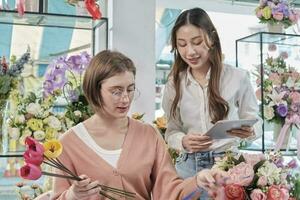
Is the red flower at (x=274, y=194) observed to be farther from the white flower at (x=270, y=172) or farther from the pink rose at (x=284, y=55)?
the pink rose at (x=284, y=55)

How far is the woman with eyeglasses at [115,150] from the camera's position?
1.50m

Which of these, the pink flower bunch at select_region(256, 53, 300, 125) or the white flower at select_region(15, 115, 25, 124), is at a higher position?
the pink flower bunch at select_region(256, 53, 300, 125)

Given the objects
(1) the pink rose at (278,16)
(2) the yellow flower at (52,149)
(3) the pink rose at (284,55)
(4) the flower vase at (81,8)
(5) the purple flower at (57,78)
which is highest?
(1) the pink rose at (278,16)

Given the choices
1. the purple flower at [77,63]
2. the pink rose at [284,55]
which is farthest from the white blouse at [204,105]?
the pink rose at [284,55]

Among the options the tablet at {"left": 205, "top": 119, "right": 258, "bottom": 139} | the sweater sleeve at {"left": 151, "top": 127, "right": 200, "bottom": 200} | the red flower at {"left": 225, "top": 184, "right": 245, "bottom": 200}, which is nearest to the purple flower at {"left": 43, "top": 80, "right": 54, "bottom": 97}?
the sweater sleeve at {"left": 151, "top": 127, "right": 200, "bottom": 200}

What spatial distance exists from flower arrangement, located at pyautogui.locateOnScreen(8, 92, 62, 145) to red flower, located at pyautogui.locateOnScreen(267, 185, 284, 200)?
1074 mm

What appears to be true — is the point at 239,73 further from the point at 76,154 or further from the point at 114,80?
the point at 76,154

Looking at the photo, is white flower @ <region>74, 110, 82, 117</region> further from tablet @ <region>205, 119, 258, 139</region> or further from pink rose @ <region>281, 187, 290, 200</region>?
pink rose @ <region>281, 187, 290, 200</region>

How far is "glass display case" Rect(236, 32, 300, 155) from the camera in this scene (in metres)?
2.66

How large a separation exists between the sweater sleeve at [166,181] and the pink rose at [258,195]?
0.22 m

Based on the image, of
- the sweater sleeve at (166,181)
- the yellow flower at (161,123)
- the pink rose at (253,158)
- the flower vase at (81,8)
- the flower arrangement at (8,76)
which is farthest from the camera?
the flower vase at (81,8)

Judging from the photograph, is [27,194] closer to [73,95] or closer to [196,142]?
[73,95]

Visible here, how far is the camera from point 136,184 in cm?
154

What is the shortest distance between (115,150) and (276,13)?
1.67 m
